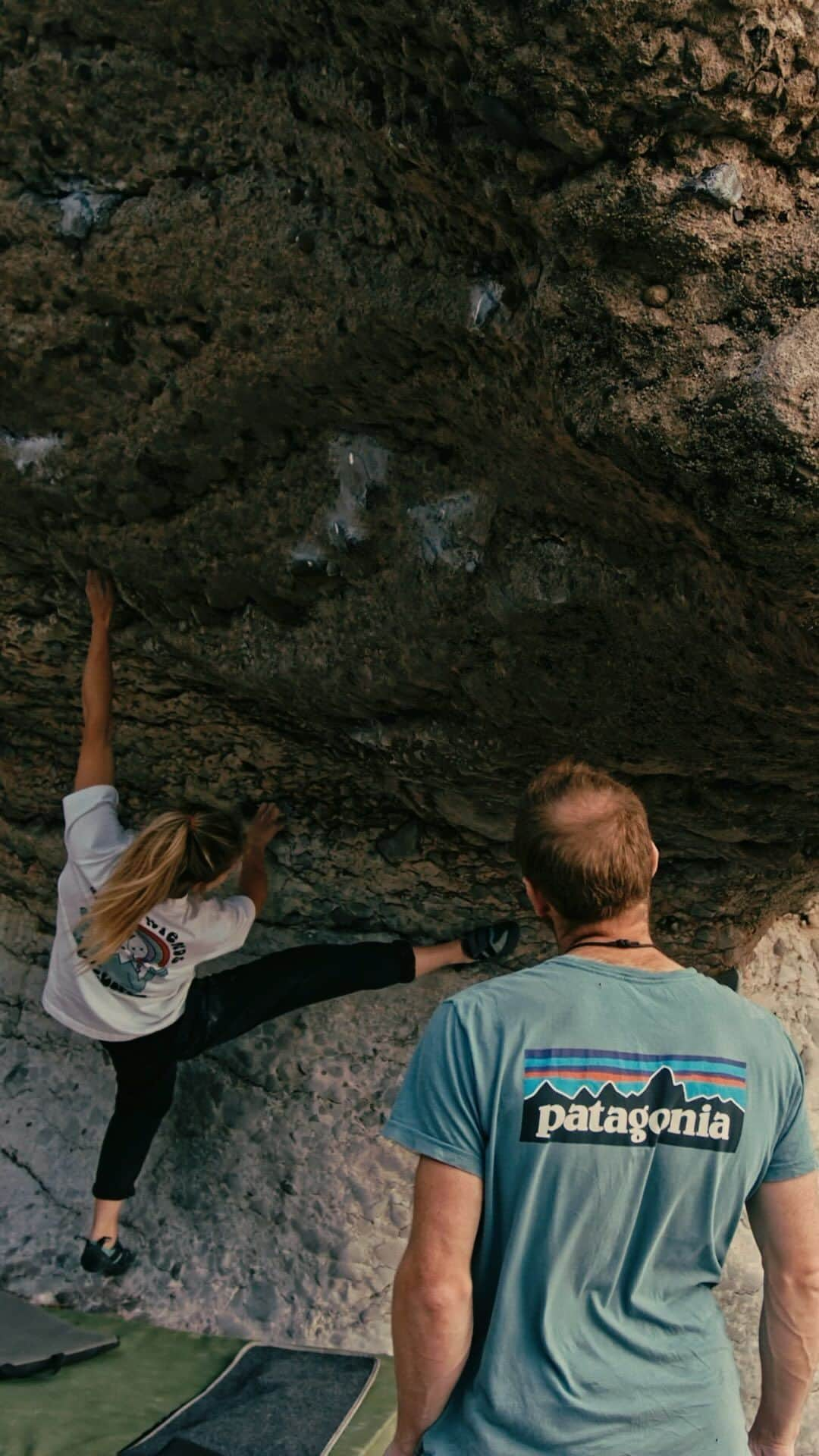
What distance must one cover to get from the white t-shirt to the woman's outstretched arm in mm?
42

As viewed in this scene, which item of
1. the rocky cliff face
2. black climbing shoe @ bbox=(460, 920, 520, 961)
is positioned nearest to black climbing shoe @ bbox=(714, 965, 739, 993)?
the rocky cliff face

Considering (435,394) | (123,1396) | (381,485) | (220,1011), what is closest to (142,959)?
(220,1011)

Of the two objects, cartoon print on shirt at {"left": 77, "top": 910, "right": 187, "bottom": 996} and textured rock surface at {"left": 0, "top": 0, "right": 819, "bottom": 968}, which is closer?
textured rock surface at {"left": 0, "top": 0, "right": 819, "bottom": 968}

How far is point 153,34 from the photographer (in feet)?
5.48

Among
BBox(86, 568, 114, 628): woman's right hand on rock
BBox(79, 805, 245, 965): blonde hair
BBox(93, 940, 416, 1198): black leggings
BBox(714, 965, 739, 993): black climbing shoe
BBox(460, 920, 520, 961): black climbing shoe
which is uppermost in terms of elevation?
BBox(86, 568, 114, 628): woman's right hand on rock

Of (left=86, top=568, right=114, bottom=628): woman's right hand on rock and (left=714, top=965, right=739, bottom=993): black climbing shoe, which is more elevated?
(left=86, top=568, right=114, bottom=628): woman's right hand on rock

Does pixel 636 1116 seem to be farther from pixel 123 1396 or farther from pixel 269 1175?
pixel 269 1175

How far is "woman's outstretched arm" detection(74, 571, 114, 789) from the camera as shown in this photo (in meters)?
2.27

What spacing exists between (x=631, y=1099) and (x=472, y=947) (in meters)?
1.49

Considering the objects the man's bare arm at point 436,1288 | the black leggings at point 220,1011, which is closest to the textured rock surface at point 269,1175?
the black leggings at point 220,1011

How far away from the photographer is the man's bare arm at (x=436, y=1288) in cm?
121

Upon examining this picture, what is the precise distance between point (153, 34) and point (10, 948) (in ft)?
7.07

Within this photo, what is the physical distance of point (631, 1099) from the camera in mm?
1241

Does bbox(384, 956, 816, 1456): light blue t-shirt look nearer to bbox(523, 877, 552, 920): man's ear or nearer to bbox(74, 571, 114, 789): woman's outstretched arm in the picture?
bbox(523, 877, 552, 920): man's ear
